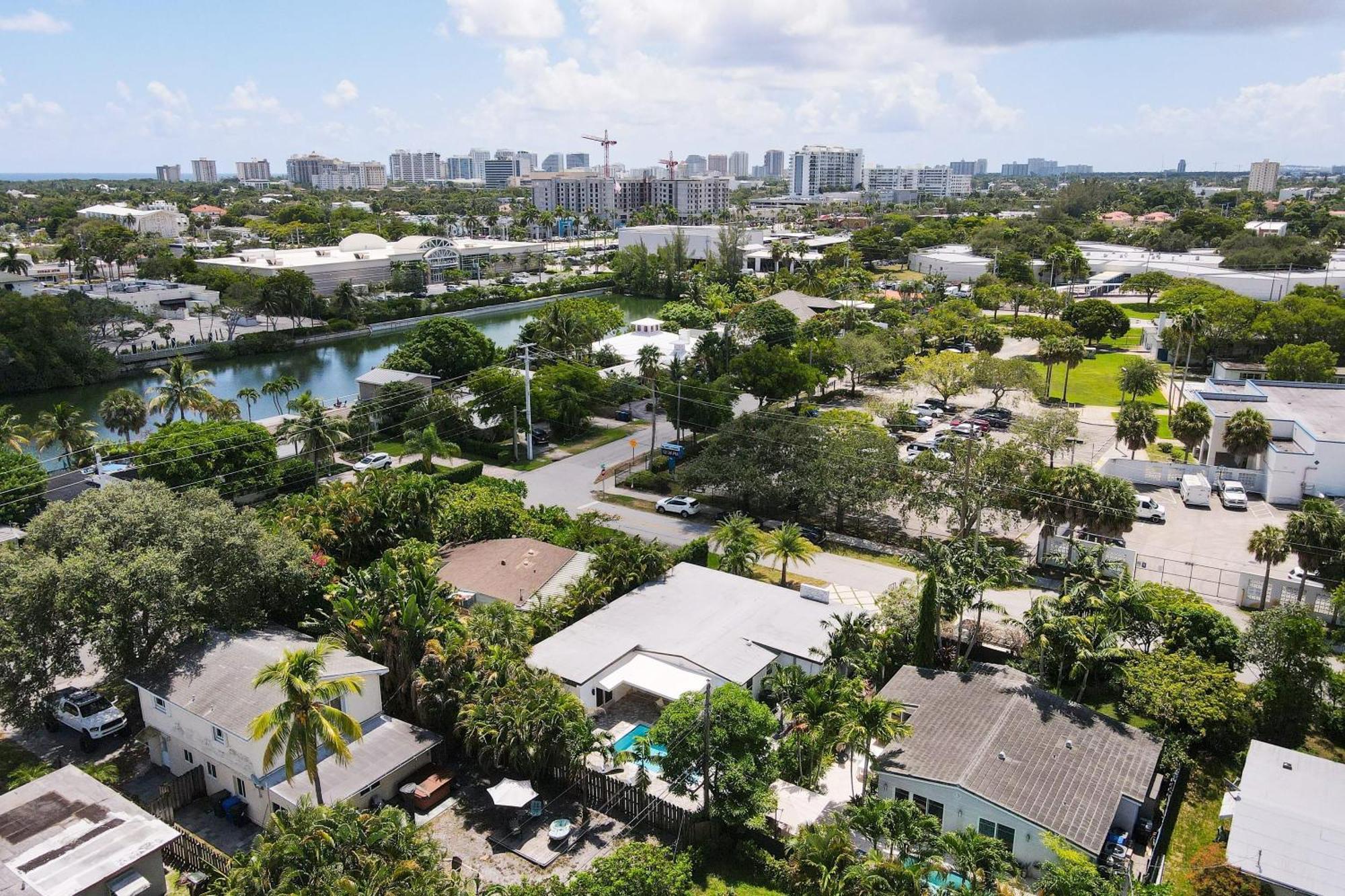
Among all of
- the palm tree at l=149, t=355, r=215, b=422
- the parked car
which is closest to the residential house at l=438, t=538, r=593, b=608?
the palm tree at l=149, t=355, r=215, b=422

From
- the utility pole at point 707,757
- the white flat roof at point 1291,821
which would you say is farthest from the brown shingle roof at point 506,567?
the white flat roof at point 1291,821

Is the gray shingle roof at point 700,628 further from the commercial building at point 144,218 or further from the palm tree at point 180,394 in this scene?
the commercial building at point 144,218

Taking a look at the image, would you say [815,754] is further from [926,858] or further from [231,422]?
[231,422]

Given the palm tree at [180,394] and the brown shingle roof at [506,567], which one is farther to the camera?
the palm tree at [180,394]

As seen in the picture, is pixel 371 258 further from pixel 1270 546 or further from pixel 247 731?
pixel 1270 546

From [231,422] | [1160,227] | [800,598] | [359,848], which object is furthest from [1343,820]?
[1160,227]

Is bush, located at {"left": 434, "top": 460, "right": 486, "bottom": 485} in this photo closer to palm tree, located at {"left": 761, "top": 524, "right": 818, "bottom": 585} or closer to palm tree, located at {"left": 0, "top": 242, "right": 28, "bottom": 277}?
palm tree, located at {"left": 761, "top": 524, "right": 818, "bottom": 585}
